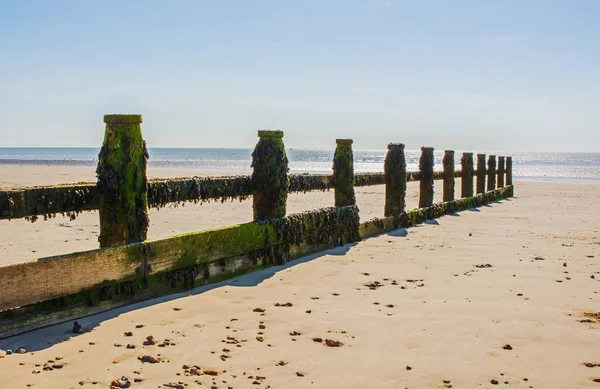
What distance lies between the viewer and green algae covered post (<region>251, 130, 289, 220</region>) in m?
5.63

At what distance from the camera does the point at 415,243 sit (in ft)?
24.6

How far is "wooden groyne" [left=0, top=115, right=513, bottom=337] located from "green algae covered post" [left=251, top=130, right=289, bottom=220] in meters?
0.01

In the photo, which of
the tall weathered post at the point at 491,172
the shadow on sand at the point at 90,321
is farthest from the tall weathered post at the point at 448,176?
the shadow on sand at the point at 90,321

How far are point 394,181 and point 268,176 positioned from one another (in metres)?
3.62

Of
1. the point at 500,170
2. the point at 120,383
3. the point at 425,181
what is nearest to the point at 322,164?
the point at 500,170

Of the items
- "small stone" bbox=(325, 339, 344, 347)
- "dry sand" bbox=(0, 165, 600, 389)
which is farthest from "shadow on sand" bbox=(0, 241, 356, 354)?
"small stone" bbox=(325, 339, 344, 347)

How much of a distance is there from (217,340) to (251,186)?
229 cm

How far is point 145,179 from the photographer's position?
4246 mm

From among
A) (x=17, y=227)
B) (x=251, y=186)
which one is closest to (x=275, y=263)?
(x=251, y=186)

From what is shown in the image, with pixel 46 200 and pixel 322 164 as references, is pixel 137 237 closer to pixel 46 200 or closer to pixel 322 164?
pixel 46 200

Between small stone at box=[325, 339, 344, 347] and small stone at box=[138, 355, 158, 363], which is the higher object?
small stone at box=[138, 355, 158, 363]

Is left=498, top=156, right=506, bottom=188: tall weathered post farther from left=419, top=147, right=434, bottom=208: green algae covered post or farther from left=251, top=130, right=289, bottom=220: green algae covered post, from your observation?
left=251, top=130, right=289, bottom=220: green algae covered post

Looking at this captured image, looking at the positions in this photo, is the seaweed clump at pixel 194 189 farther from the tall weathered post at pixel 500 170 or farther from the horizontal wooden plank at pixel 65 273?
the tall weathered post at pixel 500 170

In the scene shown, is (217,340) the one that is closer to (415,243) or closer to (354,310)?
(354,310)
